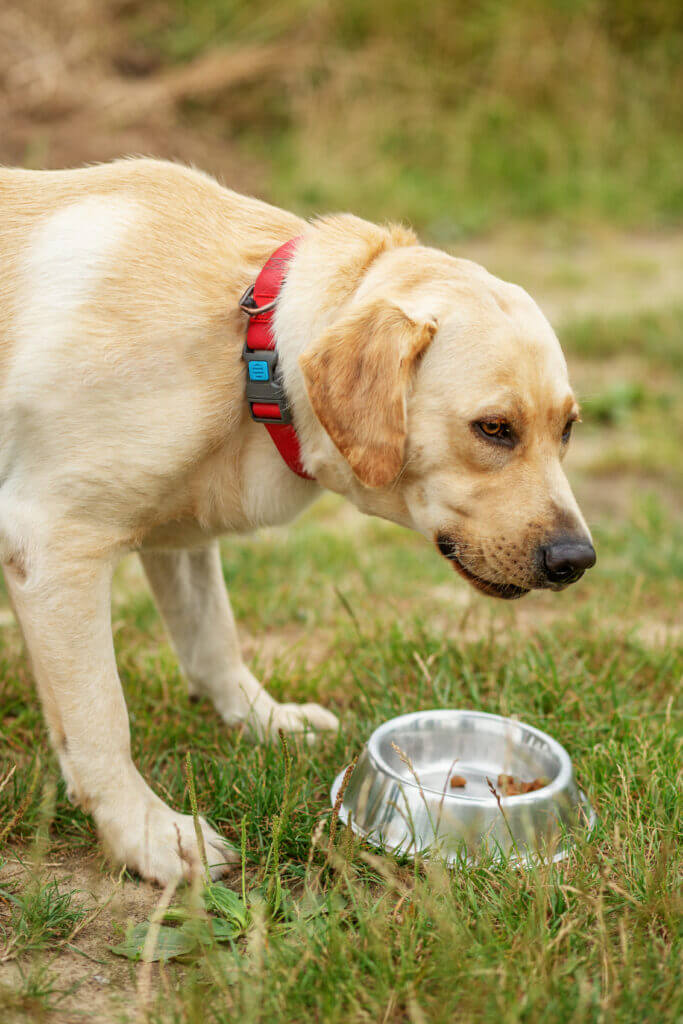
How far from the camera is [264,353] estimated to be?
2.45 m

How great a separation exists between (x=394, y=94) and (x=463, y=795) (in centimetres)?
896

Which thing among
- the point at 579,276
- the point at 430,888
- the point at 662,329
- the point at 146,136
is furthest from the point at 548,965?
the point at 146,136

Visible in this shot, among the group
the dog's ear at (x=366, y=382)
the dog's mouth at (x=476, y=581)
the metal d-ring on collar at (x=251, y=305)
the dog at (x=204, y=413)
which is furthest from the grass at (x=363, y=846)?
the metal d-ring on collar at (x=251, y=305)

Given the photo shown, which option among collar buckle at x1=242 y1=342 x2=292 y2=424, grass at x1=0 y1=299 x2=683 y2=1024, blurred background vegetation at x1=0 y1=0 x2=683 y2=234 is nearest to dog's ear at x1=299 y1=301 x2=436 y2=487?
collar buckle at x1=242 y1=342 x2=292 y2=424

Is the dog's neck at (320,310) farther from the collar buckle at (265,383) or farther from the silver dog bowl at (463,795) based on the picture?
the silver dog bowl at (463,795)

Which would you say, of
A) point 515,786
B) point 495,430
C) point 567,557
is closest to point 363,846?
point 515,786

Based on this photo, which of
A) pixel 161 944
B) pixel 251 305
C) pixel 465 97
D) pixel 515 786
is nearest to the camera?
pixel 161 944

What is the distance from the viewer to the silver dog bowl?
2.36 meters

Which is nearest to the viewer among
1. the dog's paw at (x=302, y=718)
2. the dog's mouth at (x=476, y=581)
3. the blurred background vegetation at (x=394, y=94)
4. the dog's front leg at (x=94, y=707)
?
the dog's front leg at (x=94, y=707)

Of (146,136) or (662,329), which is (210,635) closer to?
(662,329)

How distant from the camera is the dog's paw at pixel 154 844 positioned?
2.42 metres

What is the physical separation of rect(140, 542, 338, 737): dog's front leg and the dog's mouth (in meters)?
0.71

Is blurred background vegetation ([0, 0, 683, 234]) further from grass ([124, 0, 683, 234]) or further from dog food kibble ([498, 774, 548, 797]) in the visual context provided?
dog food kibble ([498, 774, 548, 797])

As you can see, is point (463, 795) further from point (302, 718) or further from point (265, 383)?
point (265, 383)
